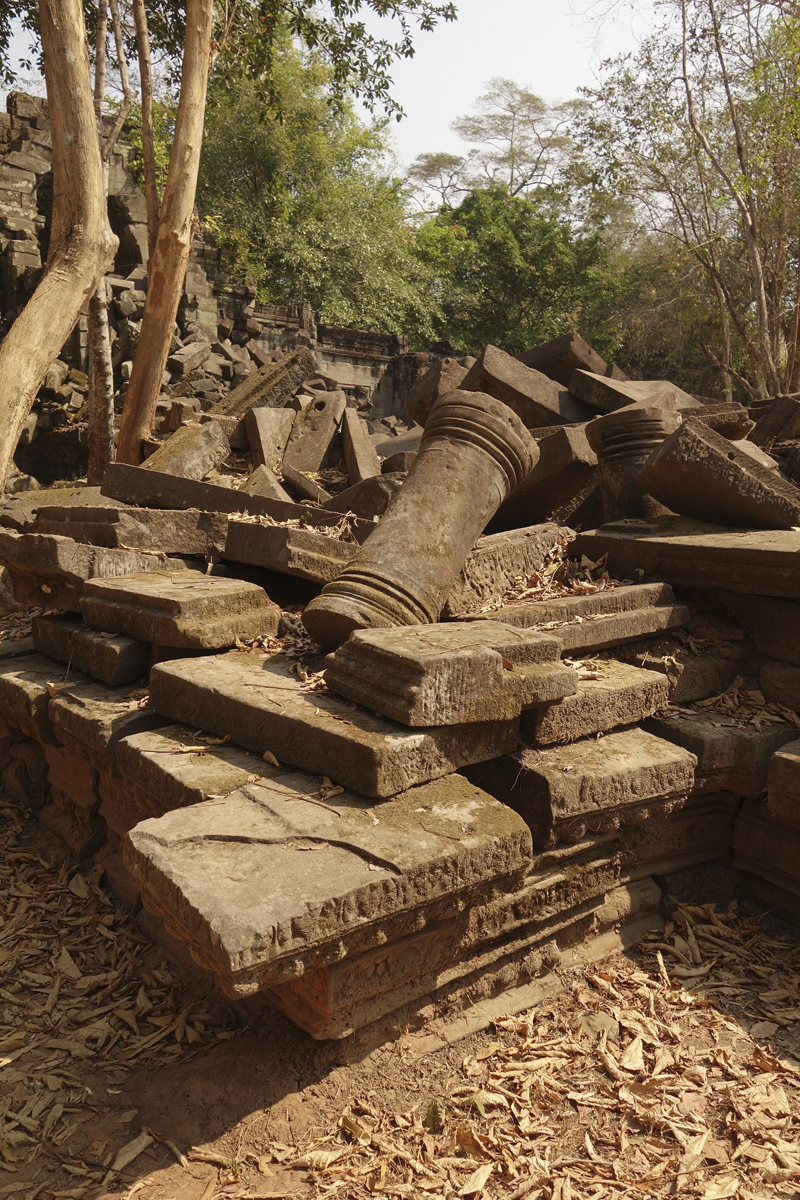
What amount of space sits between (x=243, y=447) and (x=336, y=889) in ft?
17.2

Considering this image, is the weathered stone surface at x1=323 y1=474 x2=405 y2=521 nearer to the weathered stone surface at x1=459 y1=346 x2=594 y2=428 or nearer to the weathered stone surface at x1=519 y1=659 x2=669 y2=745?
the weathered stone surface at x1=459 y1=346 x2=594 y2=428

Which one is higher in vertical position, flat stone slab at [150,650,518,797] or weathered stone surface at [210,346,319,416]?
weathered stone surface at [210,346,319,416]

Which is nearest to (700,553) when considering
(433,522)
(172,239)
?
(433,522)

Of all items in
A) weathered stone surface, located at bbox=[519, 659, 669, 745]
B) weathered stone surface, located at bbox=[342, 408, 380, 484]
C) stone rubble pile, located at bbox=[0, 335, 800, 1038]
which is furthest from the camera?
weathered stone surface, located at bbox=[342, 408, 380, 484]

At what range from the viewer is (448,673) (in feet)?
7.39

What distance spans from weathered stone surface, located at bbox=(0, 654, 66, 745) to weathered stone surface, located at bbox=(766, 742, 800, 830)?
2.79 meters

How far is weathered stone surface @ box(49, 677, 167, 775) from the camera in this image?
2.87m

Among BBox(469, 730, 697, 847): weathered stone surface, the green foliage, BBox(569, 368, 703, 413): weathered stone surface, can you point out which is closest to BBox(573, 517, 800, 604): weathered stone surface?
BBox(469, 730, 697, 847): weathered stone surface

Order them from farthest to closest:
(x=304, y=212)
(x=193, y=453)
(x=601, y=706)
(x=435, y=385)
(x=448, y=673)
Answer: (x=304, y=212) < (x=435, y=385) < (x=193, y=453) < (x=601, y=706) < (x=448, y=673)

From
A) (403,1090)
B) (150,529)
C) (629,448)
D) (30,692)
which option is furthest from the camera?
(629,448)

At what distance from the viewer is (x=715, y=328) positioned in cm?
2056

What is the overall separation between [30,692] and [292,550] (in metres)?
1.29

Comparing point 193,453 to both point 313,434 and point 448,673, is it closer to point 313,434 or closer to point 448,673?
point 313,434

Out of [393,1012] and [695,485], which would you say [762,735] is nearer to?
[695,485]
